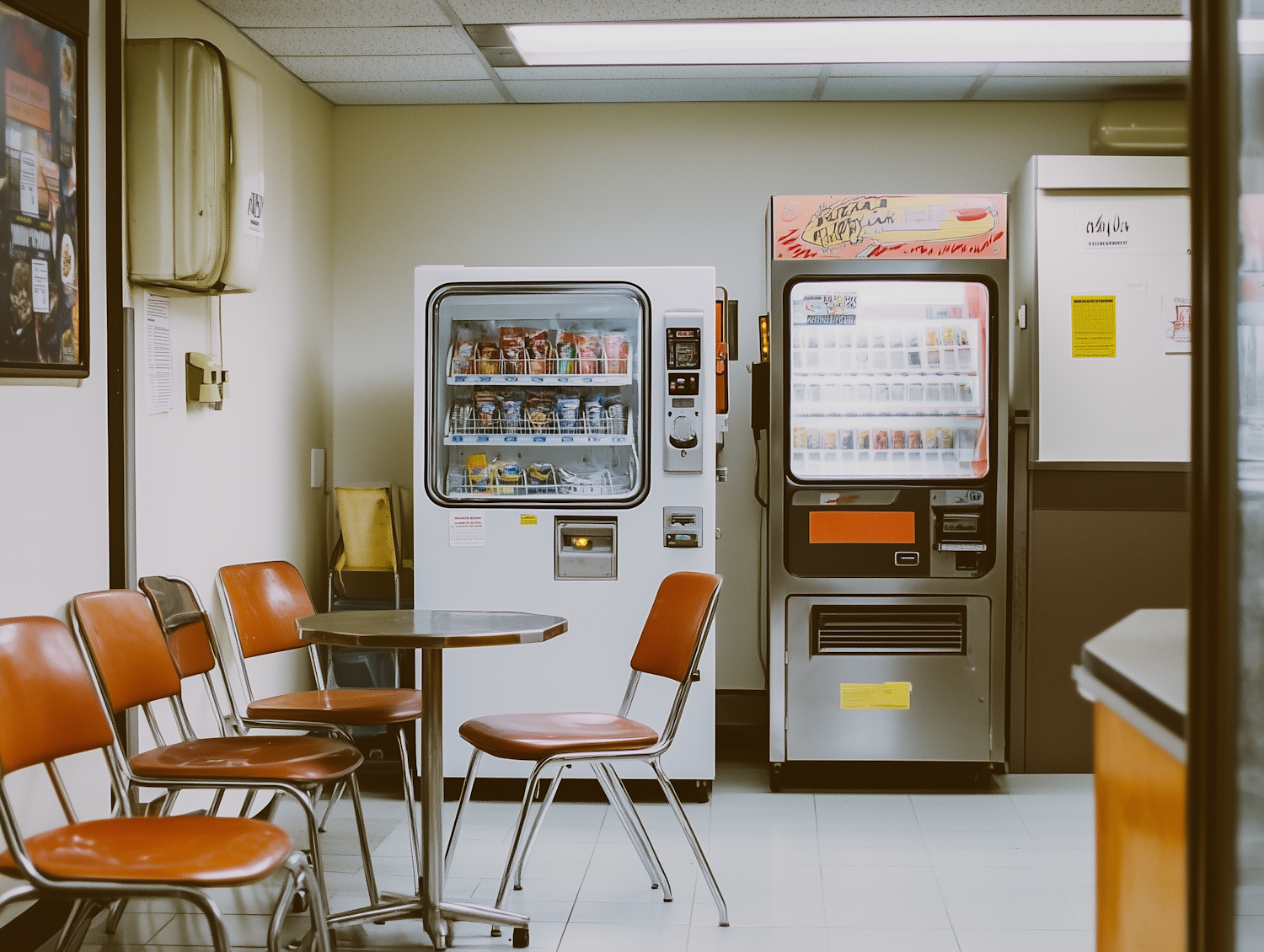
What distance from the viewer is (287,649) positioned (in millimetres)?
3465

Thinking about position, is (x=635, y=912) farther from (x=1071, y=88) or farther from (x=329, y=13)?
(x=1071, y=88)

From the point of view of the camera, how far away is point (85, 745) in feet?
7.34

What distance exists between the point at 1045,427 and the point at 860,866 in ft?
5.89

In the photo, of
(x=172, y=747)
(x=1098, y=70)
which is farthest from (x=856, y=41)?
(x=172, y=747)

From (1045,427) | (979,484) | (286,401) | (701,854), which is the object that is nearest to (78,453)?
(286,401)

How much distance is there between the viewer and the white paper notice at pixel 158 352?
10.7 feet

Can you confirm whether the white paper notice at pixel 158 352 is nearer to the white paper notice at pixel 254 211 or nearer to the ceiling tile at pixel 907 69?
the white paper notice at pixel 254 211

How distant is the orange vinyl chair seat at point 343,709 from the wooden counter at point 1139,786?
6.11ft

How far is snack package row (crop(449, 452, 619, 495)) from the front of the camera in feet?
13.7

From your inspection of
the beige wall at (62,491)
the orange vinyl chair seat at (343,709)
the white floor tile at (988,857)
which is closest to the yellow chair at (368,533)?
the orange vinyl chair seat at (343,709)

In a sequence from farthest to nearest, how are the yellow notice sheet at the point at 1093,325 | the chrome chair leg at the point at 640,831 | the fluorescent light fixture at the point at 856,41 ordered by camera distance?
the yellow notice sheet at the point at 1093,325 → the fluorescent light fixture at the point at 856,41 → the chrome chair leg at the point at 640,831

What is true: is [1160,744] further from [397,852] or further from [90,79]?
[90,79]

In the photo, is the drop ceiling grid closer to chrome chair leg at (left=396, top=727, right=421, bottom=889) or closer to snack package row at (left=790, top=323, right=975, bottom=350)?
snack package row at (left=790, top=323, right=975, bottom=350)

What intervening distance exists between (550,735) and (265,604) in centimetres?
113
